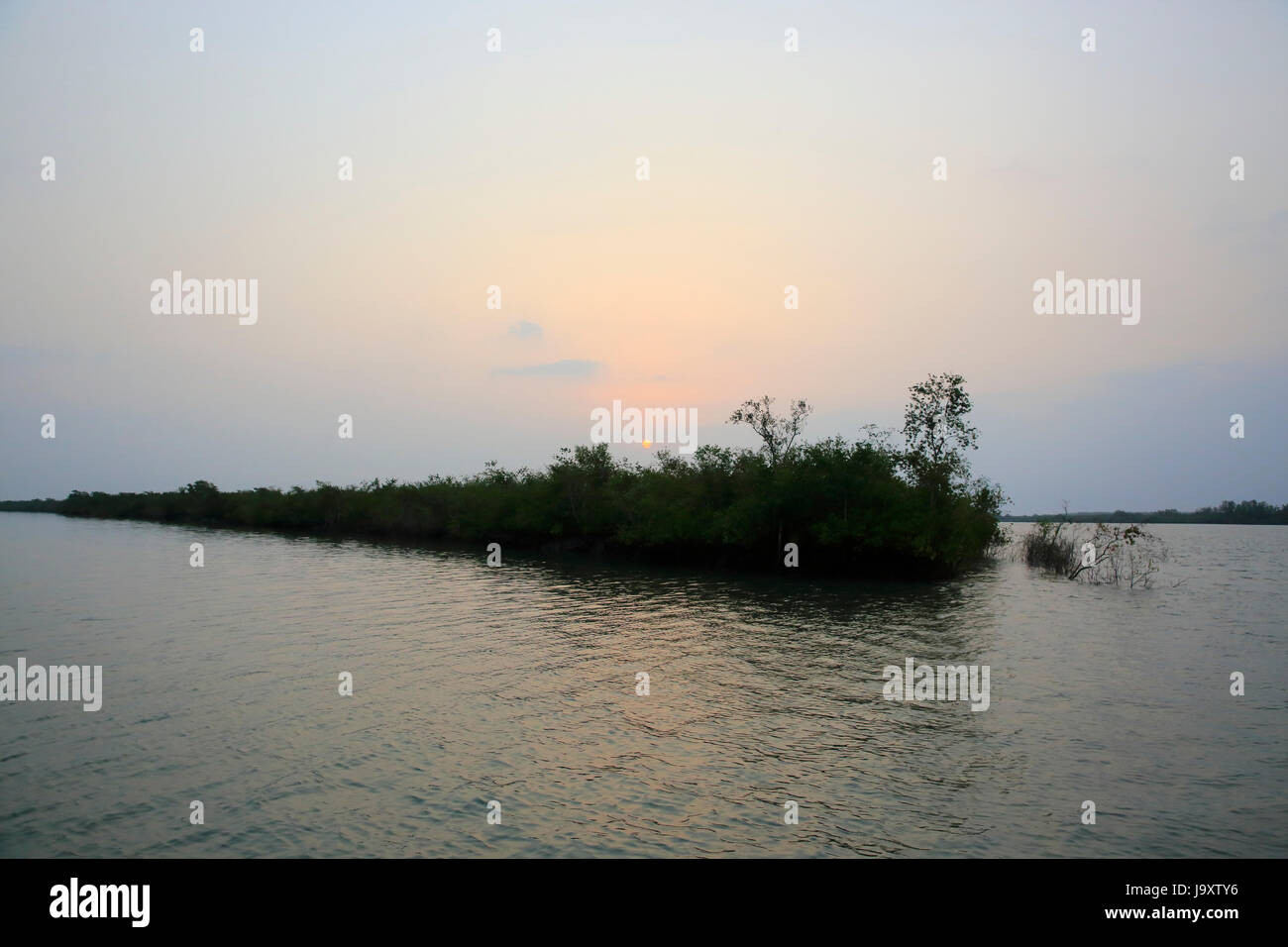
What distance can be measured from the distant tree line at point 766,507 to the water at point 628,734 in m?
14.8

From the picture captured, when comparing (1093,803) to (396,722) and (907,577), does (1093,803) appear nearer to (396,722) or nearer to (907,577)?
(396,722)

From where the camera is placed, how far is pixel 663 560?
211ft

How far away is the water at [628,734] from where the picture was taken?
12023 mm

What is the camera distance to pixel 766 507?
53.7 metres

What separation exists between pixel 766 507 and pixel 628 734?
3774 centimetres

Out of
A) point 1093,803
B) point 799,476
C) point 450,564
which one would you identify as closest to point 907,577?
point 799,476

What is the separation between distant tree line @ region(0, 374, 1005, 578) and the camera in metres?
51.0

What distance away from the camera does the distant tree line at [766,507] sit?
5097 cm

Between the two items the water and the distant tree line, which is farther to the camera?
the distant tree line

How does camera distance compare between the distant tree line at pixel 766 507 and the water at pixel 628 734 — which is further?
the distant tree line at pixel 766 507

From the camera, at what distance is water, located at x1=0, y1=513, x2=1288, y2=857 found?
12023 mm

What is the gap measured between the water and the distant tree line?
1483 centimetres

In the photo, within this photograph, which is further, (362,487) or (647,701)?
(362,487)
